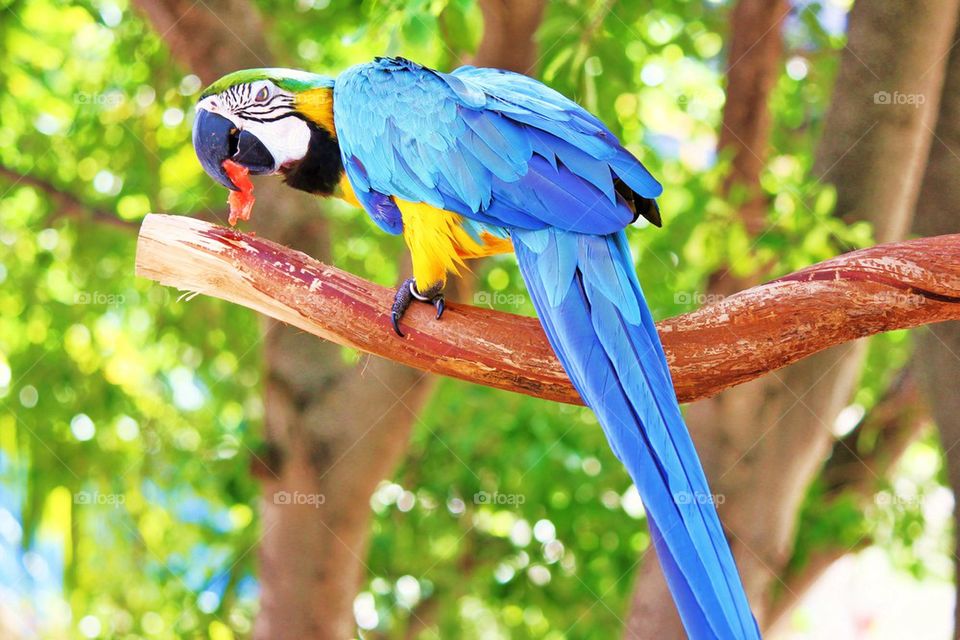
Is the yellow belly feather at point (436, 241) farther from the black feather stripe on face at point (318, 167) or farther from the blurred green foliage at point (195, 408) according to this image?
the blurred green foliage at point (195, 408)

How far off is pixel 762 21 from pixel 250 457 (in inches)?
93.7

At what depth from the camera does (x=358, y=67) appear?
2271mm

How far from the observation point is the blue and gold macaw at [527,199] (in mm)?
1716

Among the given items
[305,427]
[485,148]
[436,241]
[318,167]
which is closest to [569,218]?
[485,148]

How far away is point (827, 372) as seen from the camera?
121 inches

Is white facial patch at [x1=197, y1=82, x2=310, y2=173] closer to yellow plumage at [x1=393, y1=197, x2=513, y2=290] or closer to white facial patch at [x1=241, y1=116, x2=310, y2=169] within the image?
white facial patch at [x1=241, y1=116, x2=310, y2=169]

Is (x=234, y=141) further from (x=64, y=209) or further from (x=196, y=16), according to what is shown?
(x=64, y=209)

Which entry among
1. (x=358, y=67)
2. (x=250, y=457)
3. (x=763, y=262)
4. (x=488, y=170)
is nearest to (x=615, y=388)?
(x=488, y=170)

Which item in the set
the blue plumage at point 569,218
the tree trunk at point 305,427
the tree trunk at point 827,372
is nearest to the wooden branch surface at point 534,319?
the blue plumage at point 569,218

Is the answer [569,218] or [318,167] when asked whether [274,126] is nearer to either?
[318,167]

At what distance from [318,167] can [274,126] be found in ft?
0.47

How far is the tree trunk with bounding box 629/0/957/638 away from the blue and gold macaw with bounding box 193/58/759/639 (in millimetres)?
1226

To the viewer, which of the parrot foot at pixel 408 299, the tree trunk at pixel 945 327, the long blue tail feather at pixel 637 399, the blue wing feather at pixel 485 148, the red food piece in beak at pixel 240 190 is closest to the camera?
the long blue tail feather at pixel 637 399

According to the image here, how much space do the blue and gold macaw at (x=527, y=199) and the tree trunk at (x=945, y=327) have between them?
127 centimetres
